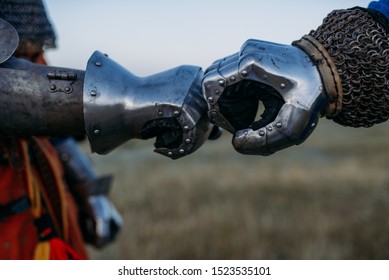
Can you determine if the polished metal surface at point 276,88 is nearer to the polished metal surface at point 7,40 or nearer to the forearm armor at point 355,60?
the forearm armor at point 355,60

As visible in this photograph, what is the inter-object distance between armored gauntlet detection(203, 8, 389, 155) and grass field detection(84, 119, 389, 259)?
3.41m

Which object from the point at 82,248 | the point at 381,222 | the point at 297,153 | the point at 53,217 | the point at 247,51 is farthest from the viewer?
the point at 297,153

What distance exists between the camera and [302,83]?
1.86 m

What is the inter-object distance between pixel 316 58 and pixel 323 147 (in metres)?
11.3

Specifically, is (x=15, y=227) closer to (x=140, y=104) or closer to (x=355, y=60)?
(x=140, y=104)

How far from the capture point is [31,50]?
7.81 feet

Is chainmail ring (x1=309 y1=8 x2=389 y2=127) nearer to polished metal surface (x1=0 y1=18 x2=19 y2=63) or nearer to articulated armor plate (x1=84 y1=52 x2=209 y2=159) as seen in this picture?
articulated armor plate (x1=84 y1=52 x2=209 y2=159)

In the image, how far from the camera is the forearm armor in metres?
1.92

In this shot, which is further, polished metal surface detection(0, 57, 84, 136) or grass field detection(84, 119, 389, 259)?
grass field detection(84, 119, 389, 259)

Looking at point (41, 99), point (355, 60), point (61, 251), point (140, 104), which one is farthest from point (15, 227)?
point (355, 60)

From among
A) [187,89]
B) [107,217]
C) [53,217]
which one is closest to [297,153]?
[107,217]

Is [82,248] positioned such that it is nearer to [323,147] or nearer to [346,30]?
[346,30]

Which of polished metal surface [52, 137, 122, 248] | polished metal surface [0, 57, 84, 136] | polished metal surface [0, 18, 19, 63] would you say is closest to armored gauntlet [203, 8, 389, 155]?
polished metal surface [0, 57, 84, 136]

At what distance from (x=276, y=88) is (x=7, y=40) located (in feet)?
2.60
